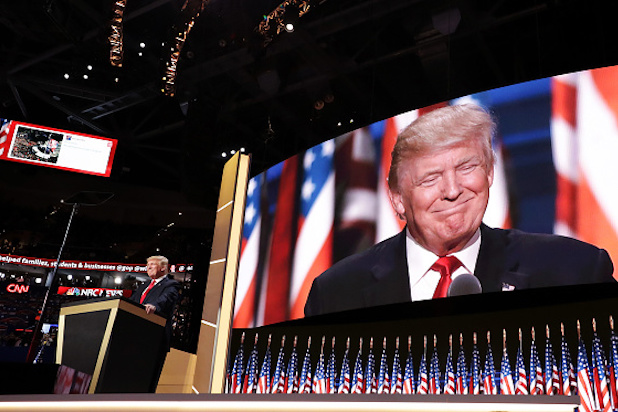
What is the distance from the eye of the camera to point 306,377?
19.2ft

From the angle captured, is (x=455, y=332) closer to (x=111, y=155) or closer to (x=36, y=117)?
(x=111, y=155)

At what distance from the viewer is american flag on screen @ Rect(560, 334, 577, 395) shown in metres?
4.20

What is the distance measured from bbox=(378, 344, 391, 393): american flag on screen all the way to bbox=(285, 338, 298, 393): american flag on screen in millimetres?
1083

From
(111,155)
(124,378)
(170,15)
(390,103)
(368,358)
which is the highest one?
(170,15)

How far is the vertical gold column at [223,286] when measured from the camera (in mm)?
3146

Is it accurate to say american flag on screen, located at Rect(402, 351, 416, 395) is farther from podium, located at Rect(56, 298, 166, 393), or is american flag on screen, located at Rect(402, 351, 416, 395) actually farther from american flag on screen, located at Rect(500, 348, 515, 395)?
podium, located at Rect(56, 298, 166, 393)

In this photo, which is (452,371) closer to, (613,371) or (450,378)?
(450,378)

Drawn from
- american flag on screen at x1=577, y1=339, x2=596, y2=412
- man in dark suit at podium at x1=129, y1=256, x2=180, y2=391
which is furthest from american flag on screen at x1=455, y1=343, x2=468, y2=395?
man in dark suit at podium at x1=129, y1=256, x2=180, y2=391

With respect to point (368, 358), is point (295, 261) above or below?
above

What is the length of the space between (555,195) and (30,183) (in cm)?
1563

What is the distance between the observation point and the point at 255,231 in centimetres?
658

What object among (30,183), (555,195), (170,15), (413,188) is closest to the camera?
(555,195)

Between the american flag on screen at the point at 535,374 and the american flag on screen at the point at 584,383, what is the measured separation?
33 centimetres

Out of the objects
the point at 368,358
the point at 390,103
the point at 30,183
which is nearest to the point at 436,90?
the point at 390,103
